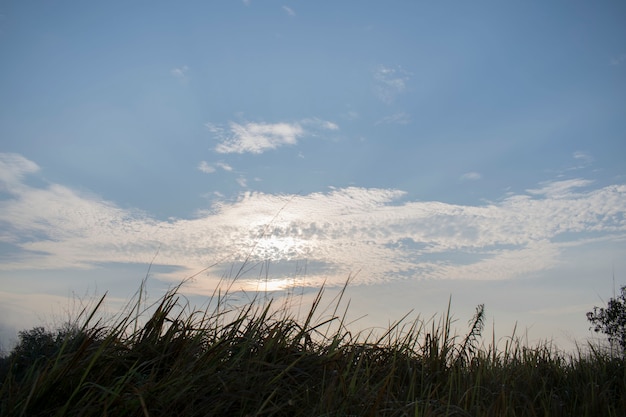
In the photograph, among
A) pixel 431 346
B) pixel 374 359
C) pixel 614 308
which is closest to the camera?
pixel 374 359

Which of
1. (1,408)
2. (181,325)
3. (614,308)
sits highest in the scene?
(614,308)

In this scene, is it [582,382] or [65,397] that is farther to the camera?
[582,382]

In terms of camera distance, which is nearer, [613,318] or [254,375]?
[254,375]

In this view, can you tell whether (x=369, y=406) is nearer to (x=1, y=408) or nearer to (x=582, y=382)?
(x=1, y=408)

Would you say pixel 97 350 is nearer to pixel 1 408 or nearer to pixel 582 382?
pixel 1 408

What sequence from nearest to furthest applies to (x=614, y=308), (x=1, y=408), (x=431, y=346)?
(x=1, y=408) → (x=431, y=346) → (x=614, y=308)

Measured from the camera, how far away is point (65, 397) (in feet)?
11.8

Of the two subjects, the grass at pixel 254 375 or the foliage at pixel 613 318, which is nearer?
the grass at pixel 254 375

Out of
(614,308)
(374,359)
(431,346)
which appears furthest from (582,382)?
(614,308)

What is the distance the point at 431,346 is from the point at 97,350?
12.3 feet

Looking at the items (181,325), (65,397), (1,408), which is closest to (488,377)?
(181,325)

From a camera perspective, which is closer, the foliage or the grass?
the grass

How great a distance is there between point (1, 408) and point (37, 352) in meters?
1.27

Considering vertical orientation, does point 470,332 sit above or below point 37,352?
above
